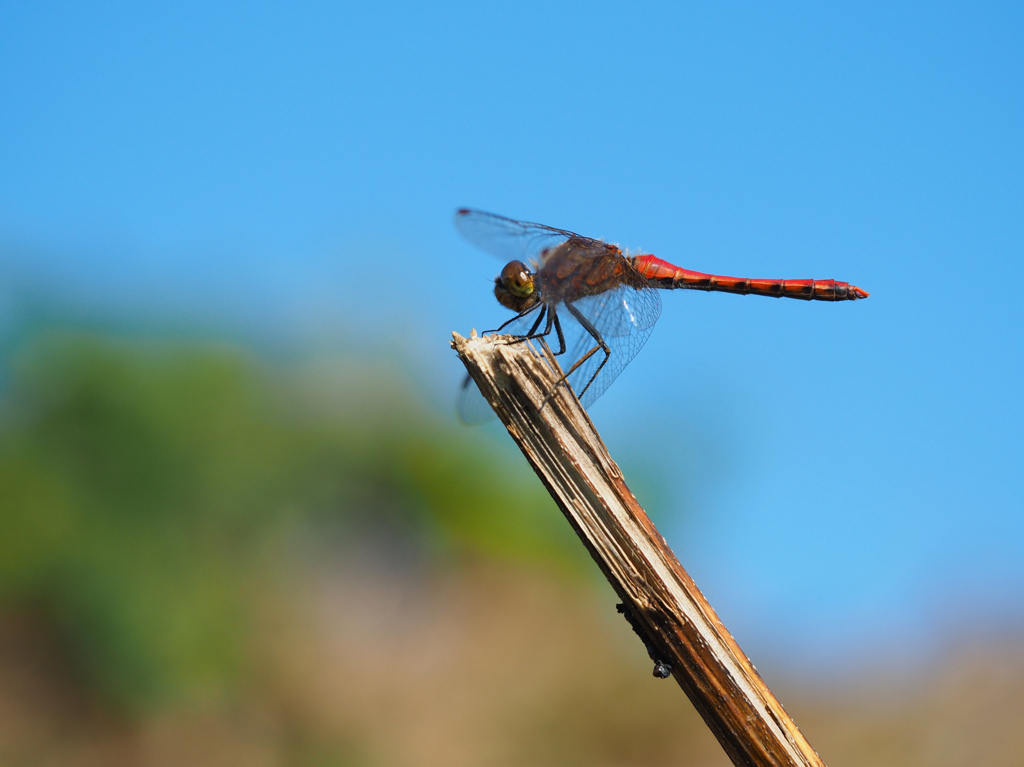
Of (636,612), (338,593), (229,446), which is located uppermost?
(229,446)

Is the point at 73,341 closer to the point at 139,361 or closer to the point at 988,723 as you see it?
the point at 139,361

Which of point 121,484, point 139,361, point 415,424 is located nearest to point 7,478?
point 121,484

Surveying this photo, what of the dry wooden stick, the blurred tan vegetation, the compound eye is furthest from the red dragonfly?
the blurred tan vegetation

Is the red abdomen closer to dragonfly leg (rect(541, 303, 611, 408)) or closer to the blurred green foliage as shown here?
dragonfly leg (rect(541, 303, 611, 408))

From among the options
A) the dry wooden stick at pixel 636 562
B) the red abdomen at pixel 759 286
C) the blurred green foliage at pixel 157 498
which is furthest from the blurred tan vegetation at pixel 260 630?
the dry wooden stick at pixel 636 562

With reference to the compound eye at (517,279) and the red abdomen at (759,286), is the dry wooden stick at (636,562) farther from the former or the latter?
the red abdomen at (759,286)

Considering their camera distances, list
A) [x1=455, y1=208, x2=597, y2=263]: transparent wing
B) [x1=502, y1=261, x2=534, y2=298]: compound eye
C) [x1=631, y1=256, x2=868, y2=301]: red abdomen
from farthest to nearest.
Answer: [x1=631, y1=256, x2=868, y2=301]: red abdomen
[x1=455, y1=208, x2=597, y2=263]: transparent wing
[x1=502, y1=261, x2=534, y2=298]: compound eye

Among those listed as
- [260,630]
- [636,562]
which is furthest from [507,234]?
[260,630]
